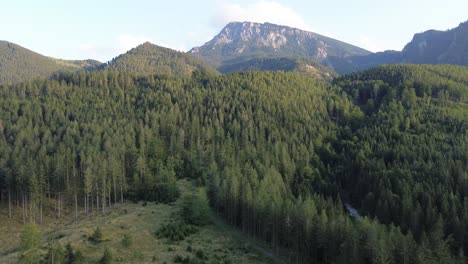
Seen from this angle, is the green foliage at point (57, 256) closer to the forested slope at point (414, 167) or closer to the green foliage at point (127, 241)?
the green foliage at point (127, 241)

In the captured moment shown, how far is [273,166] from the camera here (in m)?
124

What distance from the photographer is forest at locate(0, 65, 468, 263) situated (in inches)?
2997

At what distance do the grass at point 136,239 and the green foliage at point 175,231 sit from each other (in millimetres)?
1102

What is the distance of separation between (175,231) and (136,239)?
885cm

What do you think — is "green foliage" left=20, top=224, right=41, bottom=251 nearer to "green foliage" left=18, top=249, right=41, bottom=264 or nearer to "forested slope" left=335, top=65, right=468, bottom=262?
"green foliage" left=18, top=249, right=41, bottom=264

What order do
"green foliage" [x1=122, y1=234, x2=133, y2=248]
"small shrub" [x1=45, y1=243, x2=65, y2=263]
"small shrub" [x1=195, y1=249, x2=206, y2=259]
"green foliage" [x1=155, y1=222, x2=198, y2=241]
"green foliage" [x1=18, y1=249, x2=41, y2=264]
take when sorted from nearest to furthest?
"green foliage" [x1=18, y1=249, x2=41, y2=264]
"small shrub" [x1=45, y1=243, x2=65, y2=263]
"small shrub" [x1=195, y1=249, x2=206, y2=259]
"green foliage" [x1=122, y1=234, x2=133, y2=248]
"green foliage" [x1=155, y1=222, x2=198, y2=241]

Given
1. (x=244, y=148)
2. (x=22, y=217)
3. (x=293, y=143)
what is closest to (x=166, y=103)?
(x=244, y=148)

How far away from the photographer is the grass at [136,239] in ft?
225

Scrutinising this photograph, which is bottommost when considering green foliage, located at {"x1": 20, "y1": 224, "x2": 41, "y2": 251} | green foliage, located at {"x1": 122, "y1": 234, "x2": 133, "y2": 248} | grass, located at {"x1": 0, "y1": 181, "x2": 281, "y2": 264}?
grass, located at {"x1": 0, "y1": 181, "x2": 281, "y2": 264}

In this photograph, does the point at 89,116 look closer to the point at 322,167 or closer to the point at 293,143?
the point at 293,143

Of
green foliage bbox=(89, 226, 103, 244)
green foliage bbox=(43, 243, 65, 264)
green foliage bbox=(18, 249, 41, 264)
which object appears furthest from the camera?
green foliage bbox=(89, 226, 103, 244)

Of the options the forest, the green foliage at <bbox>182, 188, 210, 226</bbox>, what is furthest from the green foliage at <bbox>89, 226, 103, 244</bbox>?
the forest

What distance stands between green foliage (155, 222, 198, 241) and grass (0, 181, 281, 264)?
1.10 metres

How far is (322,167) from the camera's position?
454ft
